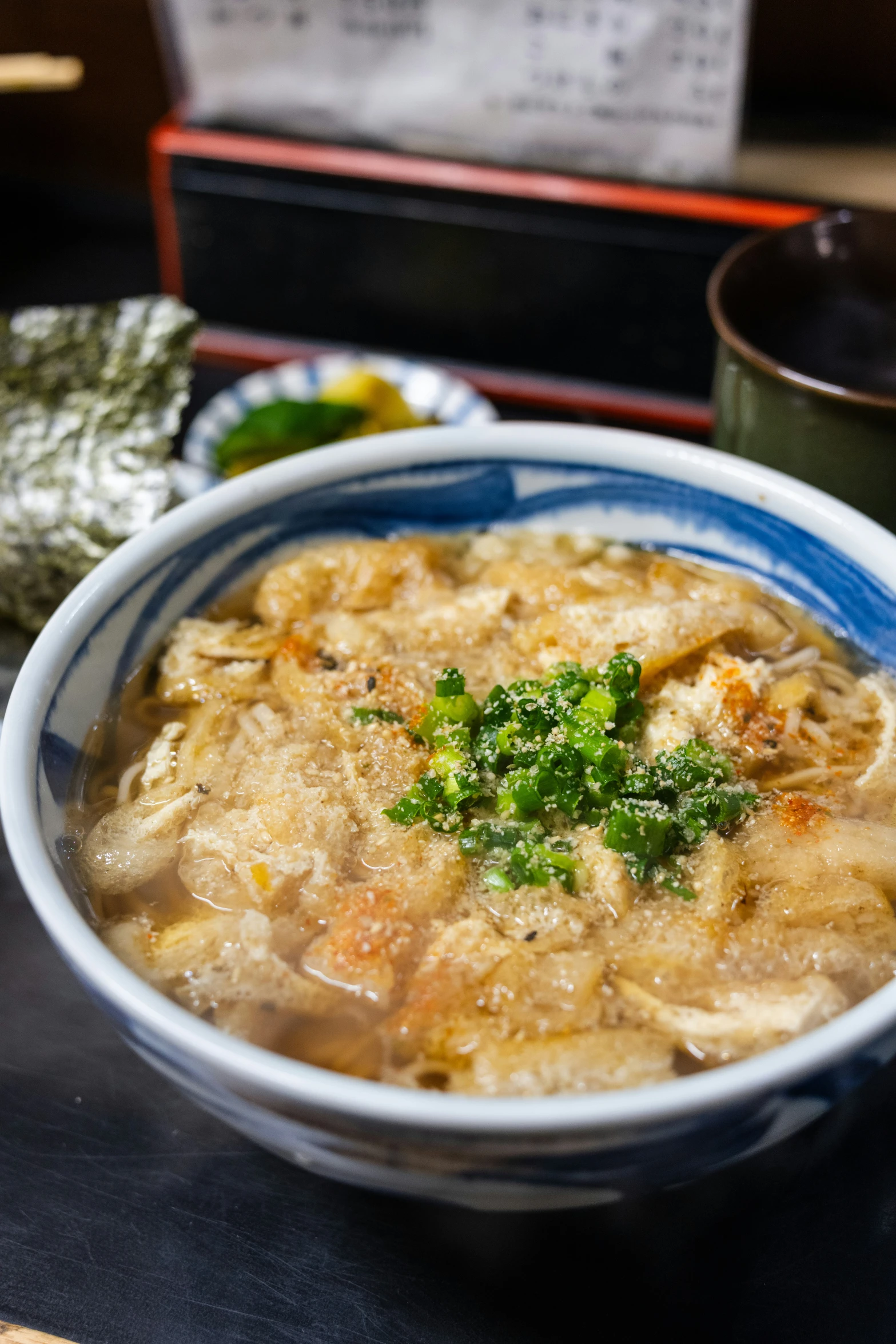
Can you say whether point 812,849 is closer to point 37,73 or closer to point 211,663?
point 211,663

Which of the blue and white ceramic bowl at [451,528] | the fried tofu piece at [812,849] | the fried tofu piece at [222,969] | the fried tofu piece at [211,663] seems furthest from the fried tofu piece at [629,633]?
the fried tofu piece at [222,969]

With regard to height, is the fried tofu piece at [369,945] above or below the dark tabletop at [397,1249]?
above

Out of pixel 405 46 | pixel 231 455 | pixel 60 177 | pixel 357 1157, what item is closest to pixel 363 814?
pixel 357 1157

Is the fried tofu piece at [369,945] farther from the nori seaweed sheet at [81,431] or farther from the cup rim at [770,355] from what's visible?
the nori seaweed sheet at [81,431]

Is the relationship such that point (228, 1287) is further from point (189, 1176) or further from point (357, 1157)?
point (357, 1157)

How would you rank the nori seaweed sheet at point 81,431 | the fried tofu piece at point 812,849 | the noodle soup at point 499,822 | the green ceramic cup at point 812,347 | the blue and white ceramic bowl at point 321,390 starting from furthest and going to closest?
1. the blue and white ceramic bowl at point 321,390
2. the nori seaweed sheet at point 81,431
3. the green ceramic cup at point 812,347
4. the fried tofu piece at point 812,849
5. the noodle soup at point 499,822

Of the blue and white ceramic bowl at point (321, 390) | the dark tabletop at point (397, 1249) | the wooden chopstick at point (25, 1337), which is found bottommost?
the dark tabletop at point (397, 1249)
